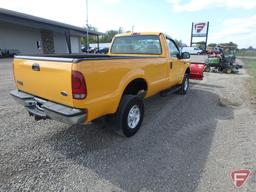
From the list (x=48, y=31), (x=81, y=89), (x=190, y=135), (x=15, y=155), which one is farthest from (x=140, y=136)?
(x=48, y=31)

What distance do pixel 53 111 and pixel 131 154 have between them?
140 centimetres

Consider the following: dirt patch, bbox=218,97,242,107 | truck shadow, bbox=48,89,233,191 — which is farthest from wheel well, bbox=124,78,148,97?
dirt patch, bbox=218,97,242,107

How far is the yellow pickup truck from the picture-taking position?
8.04 feet

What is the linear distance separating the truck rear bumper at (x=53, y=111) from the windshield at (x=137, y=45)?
9.83ft

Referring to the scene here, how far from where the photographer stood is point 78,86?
2.40 metres

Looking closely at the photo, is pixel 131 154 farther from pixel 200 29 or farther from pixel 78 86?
pixel 200 29

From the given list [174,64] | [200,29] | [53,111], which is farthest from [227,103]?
[200,29]

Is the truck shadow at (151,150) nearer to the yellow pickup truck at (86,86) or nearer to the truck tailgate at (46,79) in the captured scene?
the yellow pickup truck at (86,86)

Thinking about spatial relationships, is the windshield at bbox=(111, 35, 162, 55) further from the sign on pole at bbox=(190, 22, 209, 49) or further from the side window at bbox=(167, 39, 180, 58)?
the sign on pole at bbox=(190, 22, 209, 49)

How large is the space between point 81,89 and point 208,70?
45.2 feet

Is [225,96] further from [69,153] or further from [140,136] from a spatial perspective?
[69,153]

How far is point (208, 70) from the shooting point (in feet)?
46.8

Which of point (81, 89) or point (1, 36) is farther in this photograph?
point (1, 36)

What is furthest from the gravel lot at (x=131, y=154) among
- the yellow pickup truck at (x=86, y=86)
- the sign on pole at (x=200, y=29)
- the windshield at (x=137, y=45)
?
the sign on pole at (x=200, y=29)
